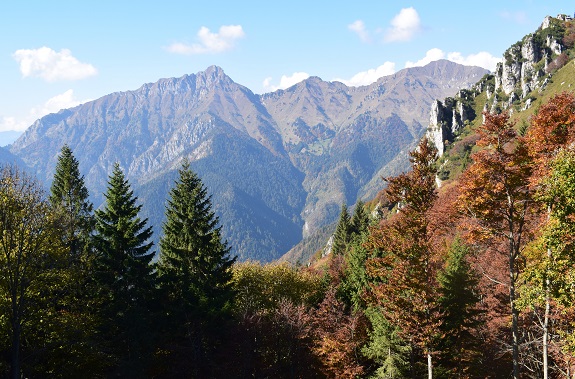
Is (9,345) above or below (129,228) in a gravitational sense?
below

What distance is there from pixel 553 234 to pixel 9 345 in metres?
28.5

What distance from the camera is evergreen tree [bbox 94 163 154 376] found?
27.5 m

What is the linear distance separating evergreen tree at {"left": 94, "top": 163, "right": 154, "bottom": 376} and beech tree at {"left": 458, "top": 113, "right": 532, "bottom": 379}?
77.9ft

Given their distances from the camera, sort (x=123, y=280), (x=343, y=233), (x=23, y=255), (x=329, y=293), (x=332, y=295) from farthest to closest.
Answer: (x=343, y=233), (x=332, y=295), (x=329, y=293), (x=123, y=280), (x=23, y=255)

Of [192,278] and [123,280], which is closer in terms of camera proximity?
[123,280]

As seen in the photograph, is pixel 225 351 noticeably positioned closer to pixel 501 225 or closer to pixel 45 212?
pixel 45 212

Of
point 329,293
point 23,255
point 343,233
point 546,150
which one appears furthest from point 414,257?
point 343,233

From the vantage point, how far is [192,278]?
107ft

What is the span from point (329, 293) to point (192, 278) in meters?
12.3

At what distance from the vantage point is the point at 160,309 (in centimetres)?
3200

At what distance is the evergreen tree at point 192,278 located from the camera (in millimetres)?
31266

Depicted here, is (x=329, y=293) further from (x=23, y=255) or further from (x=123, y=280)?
(x=23, y=255)

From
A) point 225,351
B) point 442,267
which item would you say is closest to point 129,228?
point 225,351

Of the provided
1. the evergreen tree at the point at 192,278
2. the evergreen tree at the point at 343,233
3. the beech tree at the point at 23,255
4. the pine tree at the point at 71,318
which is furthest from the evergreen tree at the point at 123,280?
the evergreen tree at the point at 343,233
